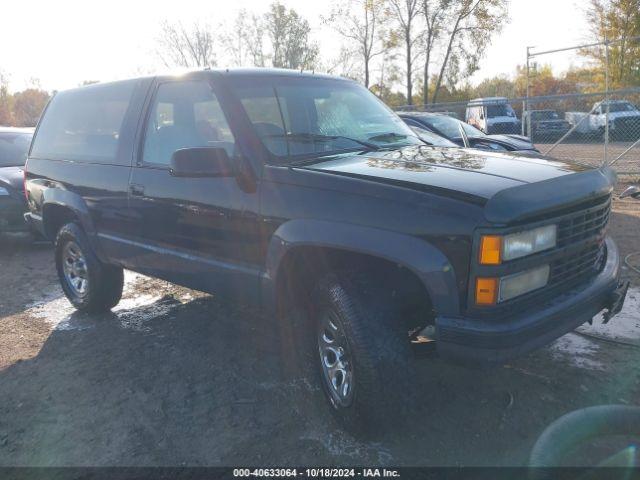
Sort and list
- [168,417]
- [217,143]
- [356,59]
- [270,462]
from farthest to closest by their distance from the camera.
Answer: [356,59] < [217,143] < [168,417] < [270,462]

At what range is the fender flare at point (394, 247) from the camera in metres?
2.41

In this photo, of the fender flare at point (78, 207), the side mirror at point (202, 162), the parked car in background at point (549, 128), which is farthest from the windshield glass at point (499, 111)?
the side mirror at point (202, 162)

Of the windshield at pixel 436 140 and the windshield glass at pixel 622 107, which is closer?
the windshield at pixel 436 140

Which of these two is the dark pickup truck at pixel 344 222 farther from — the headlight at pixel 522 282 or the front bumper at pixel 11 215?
the front bumper at pixel 11 215

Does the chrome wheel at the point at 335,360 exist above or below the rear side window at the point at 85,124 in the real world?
below

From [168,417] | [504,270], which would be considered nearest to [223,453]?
[168,417]

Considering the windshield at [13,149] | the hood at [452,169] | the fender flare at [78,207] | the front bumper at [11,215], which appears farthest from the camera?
the windshield at [13,149]

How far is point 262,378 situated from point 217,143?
5.11 feet

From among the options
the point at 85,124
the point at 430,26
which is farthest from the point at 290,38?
the point at 85,124

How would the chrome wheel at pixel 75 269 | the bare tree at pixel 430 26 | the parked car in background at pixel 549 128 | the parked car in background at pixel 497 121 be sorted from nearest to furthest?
the chrome wheel at pixel 75 269, the parked car in background at pixel 549 128, the parked car in background at pixel 497 121, the bare tree at pixel 430 26

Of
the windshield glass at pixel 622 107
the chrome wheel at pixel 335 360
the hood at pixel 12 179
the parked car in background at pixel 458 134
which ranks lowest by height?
the chrome wheel at pixel 335 360

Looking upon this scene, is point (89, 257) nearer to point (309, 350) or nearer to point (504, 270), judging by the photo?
point (309, 350)

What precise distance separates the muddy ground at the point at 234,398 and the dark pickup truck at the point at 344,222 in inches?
12.1

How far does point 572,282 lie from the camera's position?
2.86 metres
